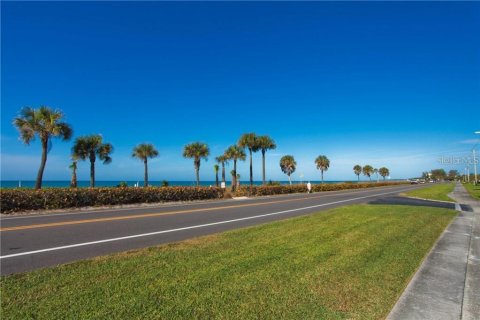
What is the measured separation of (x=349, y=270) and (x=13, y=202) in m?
16.0

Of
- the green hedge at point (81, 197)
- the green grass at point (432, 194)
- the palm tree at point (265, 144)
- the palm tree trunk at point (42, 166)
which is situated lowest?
the green grass at point (432, 194)

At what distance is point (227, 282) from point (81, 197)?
633 inches

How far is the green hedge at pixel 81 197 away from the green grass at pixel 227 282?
40.0 feet

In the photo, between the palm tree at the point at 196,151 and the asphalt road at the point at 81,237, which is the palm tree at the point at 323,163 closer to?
the palm tree at the point at 196,151

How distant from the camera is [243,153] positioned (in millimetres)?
66125

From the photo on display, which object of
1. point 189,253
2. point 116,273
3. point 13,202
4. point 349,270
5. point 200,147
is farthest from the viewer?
point 200,147

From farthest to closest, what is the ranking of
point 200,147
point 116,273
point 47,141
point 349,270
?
point 200,147, point 47,141, point 349,270, point 116,273

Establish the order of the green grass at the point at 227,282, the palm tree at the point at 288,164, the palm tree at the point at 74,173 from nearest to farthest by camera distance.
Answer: the green grass at the point at 227,282
the palm tree at the point at 74,173
the palm tree at the point at 288,164

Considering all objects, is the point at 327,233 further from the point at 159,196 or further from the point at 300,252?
the point at 159,196

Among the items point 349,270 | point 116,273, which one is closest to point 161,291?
point 116,273

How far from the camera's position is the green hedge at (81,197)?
15672 millimetres

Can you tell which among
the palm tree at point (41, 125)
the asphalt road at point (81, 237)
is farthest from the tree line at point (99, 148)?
the asphalt road at point (81, 237)

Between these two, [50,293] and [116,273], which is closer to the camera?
[50,293]

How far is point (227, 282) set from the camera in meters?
4.83
